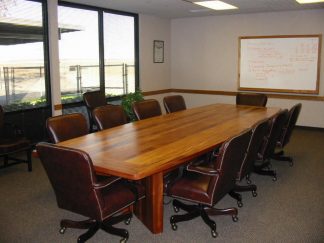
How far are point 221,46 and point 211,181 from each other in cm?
553

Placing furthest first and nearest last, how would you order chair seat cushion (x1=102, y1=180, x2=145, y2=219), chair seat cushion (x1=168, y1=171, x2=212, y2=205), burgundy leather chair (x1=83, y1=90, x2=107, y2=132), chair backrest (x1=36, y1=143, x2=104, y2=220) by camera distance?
burgundy leather chair (x1=83, y1=90, x2=107, y2=132) → chair seat cushion (x1=168, y1=171, x2=212, y2=205) → chair seat cushion (x1=102, y1=180, x2=145, y2=219) → chair backrest (x1=36, y1=143, x2=104, y2=220)

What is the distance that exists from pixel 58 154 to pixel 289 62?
19.2ft

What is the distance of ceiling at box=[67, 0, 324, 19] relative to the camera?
6008 millimetres

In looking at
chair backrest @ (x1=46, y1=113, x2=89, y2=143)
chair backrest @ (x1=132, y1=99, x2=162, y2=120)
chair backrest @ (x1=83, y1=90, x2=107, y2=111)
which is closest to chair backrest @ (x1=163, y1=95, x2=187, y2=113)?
chair backrest @ (x1=132, y1=99, x2=162, y2=120)

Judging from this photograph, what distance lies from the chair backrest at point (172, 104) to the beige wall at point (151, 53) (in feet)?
7.83

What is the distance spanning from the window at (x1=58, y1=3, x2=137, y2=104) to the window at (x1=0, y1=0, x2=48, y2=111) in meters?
0.43

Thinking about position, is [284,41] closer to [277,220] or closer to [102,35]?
[102,35]

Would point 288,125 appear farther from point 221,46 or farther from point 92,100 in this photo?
point 221,46

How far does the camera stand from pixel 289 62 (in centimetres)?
721

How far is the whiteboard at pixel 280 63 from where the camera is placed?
7.01 metres

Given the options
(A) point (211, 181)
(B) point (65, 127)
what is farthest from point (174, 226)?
(B) point (65, 127)

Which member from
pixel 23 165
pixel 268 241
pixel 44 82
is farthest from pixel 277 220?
pixel 44 82

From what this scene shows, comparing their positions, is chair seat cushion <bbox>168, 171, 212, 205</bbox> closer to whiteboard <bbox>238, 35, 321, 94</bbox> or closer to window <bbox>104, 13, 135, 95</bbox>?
window <bbox>104, 13, 135, 95</bbox>

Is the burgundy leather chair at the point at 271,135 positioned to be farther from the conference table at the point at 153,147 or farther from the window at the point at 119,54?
the window at the point at 119,54
